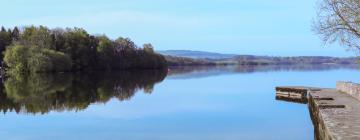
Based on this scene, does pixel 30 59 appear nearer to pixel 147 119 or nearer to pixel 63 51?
pixel 63 51

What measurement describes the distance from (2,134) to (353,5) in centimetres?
1958

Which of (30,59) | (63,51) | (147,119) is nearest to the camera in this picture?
(147,119)

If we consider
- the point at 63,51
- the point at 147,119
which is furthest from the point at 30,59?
the point at 147,119

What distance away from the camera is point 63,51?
100062 mm

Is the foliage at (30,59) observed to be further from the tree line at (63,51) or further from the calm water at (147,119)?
the calm water at (147,119)

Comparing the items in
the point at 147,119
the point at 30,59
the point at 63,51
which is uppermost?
the point at 63,51

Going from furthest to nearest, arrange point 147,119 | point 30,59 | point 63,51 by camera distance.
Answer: point 63,51
point 30,59
point 147,119

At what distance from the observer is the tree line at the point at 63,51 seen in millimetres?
90250

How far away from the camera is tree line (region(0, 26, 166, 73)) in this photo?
90.2 m

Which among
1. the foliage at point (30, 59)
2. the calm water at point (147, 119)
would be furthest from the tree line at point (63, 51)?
the calm water at point (147, 119)

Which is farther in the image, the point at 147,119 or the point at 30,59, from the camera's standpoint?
the point at 30,59

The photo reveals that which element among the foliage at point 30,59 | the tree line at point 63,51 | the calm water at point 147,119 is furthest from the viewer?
the tree line at point 63,51

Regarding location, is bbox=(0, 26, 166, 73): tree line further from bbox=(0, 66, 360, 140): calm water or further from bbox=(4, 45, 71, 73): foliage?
bbox=(0, 66, 360, 140): calm water

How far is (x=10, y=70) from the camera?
91.9 m
